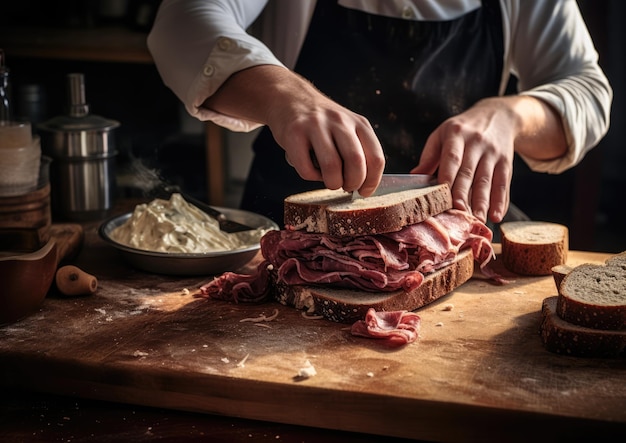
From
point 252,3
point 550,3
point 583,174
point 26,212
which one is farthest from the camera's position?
point 583,174

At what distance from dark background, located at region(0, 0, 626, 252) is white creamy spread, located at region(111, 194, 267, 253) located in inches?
71.4

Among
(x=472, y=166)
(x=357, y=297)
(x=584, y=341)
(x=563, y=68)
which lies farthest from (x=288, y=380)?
(x=563, y=68)

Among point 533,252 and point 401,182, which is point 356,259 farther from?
point 533,252

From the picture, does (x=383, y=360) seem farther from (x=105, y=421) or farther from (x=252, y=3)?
(x=252, y=3)

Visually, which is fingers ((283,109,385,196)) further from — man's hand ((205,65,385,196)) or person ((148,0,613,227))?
person ((148,0,613,227))

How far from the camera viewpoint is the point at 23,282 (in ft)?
7.09

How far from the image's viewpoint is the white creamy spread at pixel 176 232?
265 centimetres

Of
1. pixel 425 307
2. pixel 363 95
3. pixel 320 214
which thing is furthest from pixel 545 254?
pixel 363 95

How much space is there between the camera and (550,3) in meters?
3.33

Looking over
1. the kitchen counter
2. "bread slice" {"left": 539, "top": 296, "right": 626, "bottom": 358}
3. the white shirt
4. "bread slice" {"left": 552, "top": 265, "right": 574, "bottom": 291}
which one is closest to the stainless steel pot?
the white shirt

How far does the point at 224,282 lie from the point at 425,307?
23.2 inches

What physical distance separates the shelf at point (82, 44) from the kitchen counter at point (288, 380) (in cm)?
235

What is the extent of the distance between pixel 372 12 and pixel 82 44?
1877mm

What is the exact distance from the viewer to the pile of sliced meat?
90.1 inches
